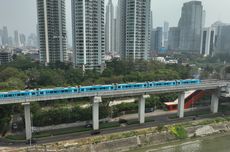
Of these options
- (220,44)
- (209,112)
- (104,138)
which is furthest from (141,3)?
(220,44)

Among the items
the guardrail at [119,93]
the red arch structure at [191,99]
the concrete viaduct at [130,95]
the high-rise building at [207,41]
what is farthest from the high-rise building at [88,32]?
the high-rise building at [207,41]

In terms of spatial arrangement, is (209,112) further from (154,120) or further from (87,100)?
(87,100)

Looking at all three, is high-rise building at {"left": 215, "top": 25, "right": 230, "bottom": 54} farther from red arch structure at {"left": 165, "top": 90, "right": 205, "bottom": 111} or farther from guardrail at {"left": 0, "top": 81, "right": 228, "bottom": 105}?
guardrail at {"left": 0, "top": 81, "right": 228, "bottom": 105}

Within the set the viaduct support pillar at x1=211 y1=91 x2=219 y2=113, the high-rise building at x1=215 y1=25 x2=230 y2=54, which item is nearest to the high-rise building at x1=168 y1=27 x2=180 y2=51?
the high-rise building at x1=215 y1=25 x2=230 y2=54

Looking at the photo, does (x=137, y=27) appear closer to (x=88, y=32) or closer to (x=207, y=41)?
(x=88, y=32)

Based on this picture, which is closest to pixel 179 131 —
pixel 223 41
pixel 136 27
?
pixel 136 27
